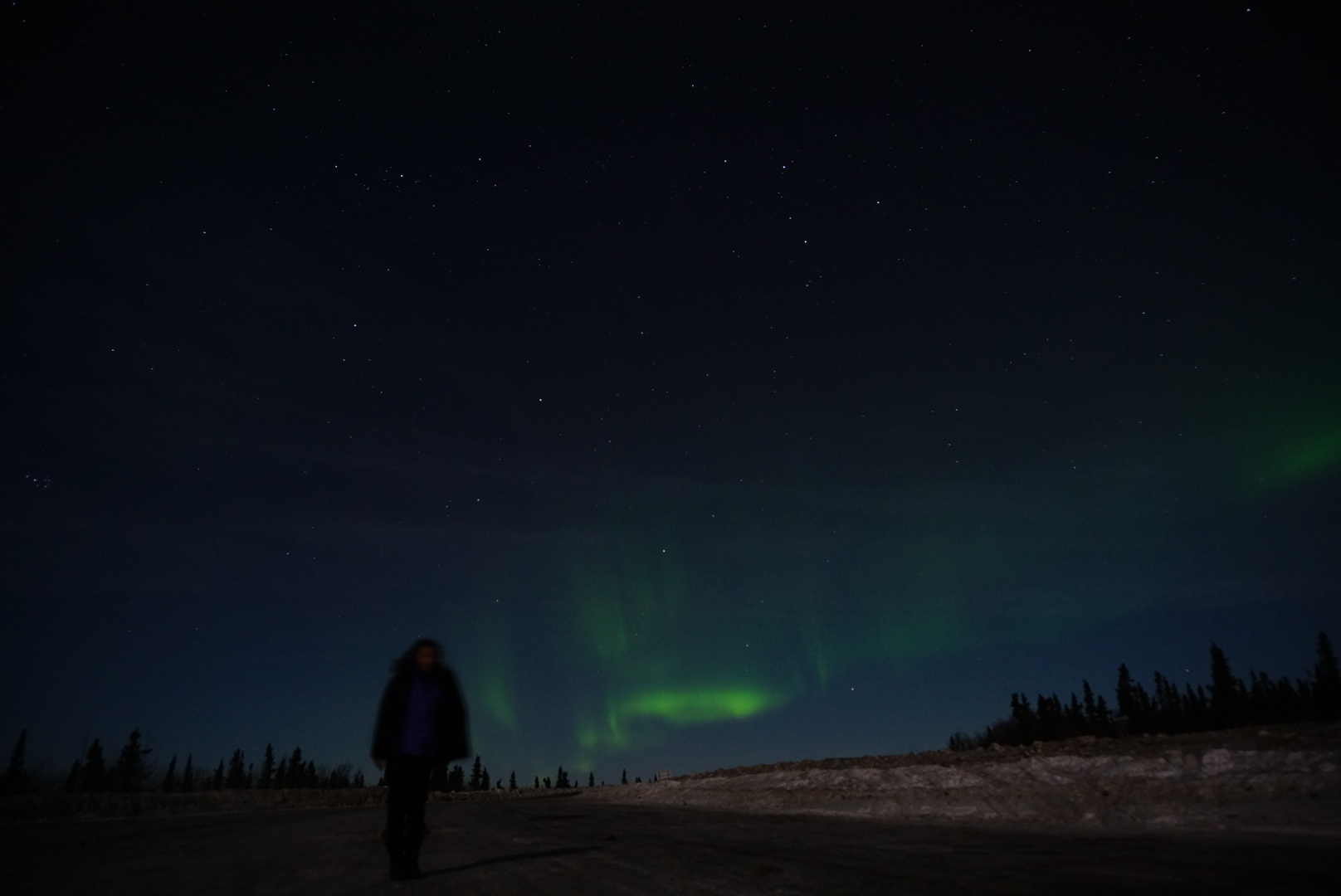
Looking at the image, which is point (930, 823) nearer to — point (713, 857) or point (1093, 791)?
point (1093, 791)

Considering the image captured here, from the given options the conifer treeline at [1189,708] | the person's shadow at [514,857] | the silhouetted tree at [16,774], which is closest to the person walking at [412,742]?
the person's shadow at [514,857]

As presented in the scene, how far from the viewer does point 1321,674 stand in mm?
139000

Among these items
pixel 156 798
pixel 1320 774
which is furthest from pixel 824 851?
pixel 156 798

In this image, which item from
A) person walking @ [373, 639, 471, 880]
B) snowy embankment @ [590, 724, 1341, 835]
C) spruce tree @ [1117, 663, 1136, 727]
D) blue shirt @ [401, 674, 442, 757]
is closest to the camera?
person walking @ [373, 639, 471, 880]

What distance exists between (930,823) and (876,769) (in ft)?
22.1

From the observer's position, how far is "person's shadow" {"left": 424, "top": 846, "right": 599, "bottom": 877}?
6.54 metres

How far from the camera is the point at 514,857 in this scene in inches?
292

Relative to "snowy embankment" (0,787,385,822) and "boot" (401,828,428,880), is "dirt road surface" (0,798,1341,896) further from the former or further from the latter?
"snowy embankment" (0,787,385,822)

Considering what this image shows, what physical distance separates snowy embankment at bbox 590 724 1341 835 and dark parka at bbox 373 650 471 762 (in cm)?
827

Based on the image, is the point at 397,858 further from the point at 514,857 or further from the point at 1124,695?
the point at 1124,695

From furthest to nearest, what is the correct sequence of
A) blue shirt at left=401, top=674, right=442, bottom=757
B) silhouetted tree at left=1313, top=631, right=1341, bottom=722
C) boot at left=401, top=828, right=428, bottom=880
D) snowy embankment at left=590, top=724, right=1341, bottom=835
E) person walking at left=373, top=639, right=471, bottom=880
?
silhouetted tree at left=1313, top=631, right=1341, bottom=722 < snowy embankment at left=590, top=724, right=1341, bottom=835 < blue shirt at left=401, top=674, right=442, bottom=757 < person walking at left=373, top=639, right=471, bottom=880 < boot at left=401, top=828, right=428, bottom=880

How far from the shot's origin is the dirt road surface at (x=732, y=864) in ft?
16.5

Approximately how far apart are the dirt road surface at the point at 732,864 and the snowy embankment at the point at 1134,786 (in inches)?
46.1

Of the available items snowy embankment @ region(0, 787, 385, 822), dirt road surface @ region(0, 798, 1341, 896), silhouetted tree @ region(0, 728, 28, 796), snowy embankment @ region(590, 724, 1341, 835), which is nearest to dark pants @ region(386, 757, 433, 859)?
dirt road surface @ region(0, 798, 1341, 896)
